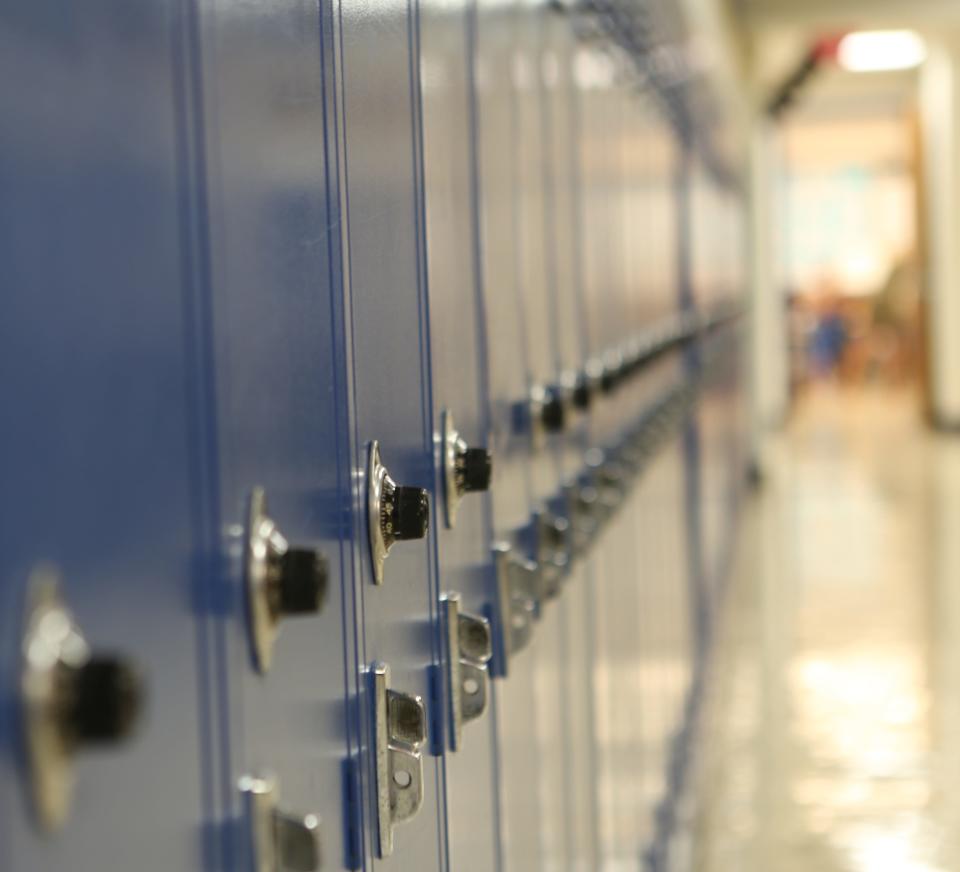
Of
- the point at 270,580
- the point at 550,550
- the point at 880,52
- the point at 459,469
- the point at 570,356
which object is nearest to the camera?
the point at 270,580

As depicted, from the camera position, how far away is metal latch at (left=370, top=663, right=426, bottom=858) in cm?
112

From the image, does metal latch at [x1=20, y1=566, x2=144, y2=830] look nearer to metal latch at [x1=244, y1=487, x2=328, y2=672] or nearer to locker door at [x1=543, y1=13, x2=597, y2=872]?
metal latch at [x1=244, y1=487, x2=328, y2=672]

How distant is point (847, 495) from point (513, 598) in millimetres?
9820

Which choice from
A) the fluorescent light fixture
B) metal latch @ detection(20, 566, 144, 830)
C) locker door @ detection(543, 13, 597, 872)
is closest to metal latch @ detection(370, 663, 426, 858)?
metal latch @ detection(20, 566, 144, 830)

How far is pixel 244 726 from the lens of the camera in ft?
2.56

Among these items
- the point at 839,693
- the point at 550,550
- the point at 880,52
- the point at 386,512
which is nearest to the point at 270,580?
the point at 386,512

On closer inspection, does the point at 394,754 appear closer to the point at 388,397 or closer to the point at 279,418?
the point at 388,397

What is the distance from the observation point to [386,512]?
1134 millimetres

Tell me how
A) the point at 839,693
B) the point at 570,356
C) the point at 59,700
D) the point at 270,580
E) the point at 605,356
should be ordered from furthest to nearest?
the point at 839,693 < the point at 605,356 < the point at 570,356 < the point at 270,580 < the point at 59,700

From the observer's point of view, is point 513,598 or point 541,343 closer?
point 513,598

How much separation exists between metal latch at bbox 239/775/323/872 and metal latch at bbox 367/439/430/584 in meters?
0.31

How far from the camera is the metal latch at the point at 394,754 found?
1115mm

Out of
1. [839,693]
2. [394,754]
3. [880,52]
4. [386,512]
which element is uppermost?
[880,52]

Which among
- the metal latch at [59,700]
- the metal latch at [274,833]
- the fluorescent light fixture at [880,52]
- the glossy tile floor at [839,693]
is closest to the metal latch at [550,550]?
the metal latch at [274,833]
